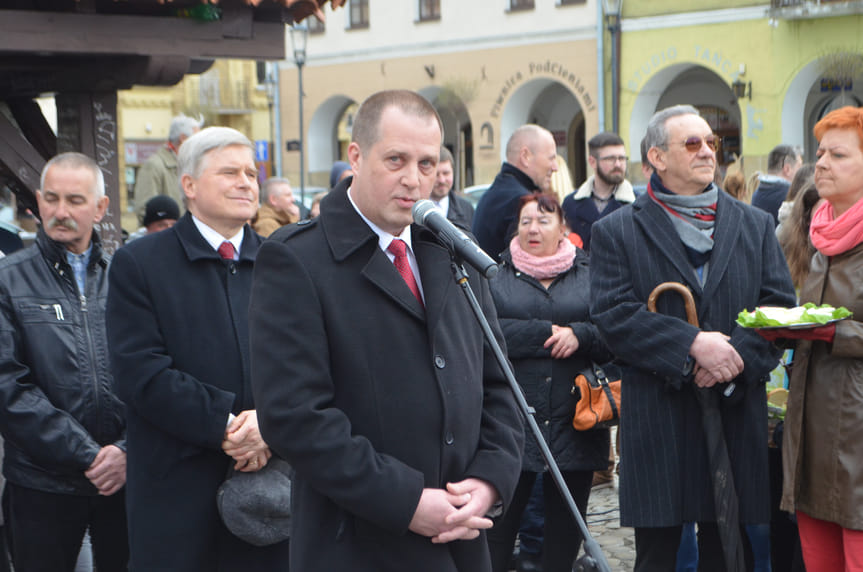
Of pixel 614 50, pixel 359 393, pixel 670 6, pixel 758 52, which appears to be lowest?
pixel 359 393

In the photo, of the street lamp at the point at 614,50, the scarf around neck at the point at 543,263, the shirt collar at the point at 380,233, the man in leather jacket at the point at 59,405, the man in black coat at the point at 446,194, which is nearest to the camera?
the shirt collar at the point at 380,233

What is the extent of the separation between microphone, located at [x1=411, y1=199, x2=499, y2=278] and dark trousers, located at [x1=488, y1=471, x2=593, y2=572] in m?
2.68

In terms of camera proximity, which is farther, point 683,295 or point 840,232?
point 683,295

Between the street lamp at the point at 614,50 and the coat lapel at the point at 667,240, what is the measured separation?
22.5 meters

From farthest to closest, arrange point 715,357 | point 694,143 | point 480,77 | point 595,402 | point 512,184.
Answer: point 480,77, point 512,184, point 595,402, point 694,143, point 715,357

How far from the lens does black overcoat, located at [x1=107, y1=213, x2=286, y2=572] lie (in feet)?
12.4

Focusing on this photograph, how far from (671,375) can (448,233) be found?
186 centimetres

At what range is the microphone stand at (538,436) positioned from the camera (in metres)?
2.78

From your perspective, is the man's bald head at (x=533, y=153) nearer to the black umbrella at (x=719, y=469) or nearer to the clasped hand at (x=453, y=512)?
the black umbrella at (x=719, y=469)

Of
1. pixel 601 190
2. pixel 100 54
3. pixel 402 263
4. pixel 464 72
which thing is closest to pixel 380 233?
pixel 402 263

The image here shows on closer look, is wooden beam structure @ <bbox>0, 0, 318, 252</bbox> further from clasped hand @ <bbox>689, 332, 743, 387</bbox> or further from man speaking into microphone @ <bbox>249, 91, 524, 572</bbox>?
man speaking into microphone @ <bbox>249, 91, 524, 572</bbox>

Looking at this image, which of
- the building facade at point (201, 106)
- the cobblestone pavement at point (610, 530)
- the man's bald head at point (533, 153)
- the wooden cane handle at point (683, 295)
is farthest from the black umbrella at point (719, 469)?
the building facade at point (201, 106)

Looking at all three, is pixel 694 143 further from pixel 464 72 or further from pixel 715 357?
pixel 464 72

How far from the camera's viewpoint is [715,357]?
4.35 meters
